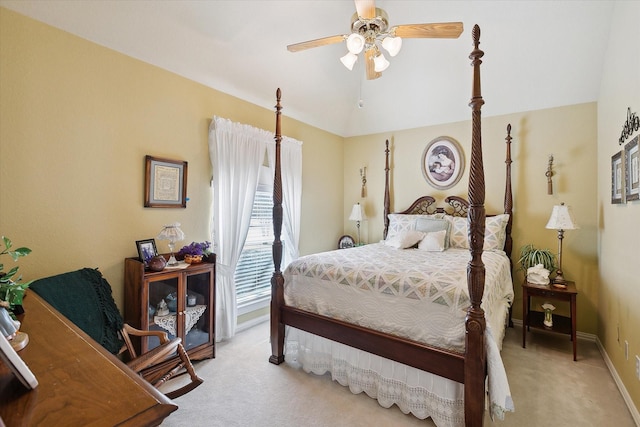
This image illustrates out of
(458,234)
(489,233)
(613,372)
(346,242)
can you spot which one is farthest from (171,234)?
(613,372)

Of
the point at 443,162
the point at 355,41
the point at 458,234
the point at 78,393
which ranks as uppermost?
the point at 355,41

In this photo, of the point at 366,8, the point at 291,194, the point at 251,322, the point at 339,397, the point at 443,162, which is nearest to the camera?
the point at 366,8

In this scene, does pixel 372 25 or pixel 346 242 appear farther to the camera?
pixel 346 242

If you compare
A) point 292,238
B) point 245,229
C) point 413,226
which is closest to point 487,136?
point 413,226

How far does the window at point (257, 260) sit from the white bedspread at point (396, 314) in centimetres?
101

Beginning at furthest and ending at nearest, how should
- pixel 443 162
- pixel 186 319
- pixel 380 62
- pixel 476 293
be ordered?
pixel 443 162
pixel 186 319
pixel 380 62
pixel 476 293

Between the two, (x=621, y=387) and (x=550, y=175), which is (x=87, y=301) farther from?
(x=550, y=175)

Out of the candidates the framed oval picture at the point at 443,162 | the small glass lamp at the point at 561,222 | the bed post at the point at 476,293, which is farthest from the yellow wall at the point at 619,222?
the framed oval picture at the point at 443,162

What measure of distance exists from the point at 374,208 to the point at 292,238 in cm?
159

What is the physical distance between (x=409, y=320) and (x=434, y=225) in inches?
78.0

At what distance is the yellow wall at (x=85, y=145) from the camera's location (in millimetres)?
1961

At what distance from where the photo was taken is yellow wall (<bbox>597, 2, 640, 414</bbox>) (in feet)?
6.71

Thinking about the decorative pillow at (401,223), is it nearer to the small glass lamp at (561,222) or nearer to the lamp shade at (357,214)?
the lamp shade at (357,214)

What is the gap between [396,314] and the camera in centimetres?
204
